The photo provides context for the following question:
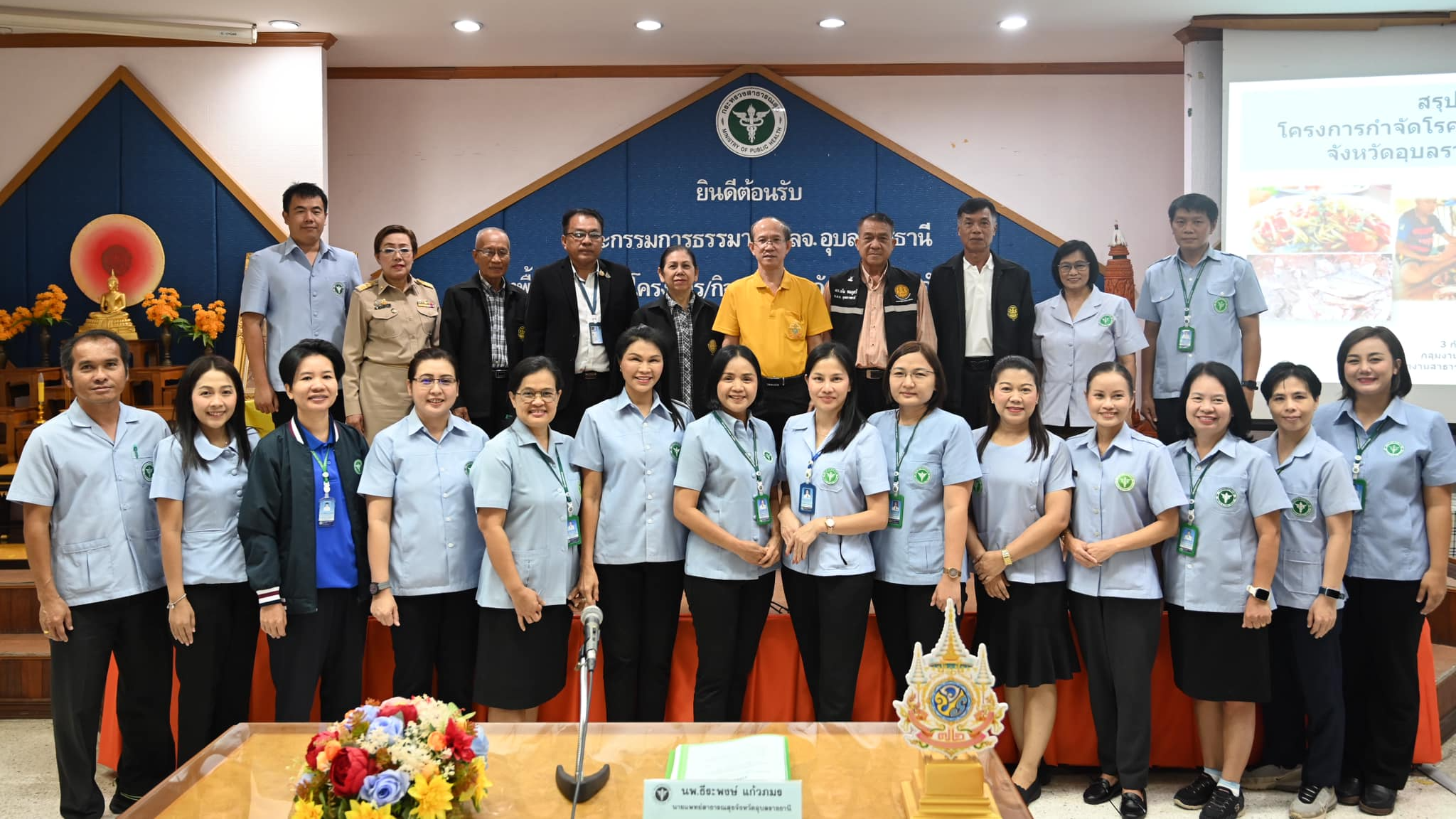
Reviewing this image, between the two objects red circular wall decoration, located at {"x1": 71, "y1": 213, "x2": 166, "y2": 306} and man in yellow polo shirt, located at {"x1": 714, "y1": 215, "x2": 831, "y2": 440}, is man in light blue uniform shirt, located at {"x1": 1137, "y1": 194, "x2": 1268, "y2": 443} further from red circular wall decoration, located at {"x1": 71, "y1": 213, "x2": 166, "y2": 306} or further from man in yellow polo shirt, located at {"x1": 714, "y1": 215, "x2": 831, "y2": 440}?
red circular wall decoration, located at {"x1": 71, "y1": 213, "x2": 166, "y2": 306}

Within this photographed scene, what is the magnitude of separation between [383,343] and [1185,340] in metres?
3.26

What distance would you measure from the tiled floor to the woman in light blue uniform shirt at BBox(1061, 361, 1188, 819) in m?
0.19

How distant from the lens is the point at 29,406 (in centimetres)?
537

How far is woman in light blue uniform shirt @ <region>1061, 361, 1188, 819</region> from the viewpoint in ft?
11.0

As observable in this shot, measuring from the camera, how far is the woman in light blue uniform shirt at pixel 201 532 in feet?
10.6

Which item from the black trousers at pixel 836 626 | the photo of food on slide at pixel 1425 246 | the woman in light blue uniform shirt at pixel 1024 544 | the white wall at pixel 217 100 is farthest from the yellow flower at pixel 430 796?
the photo of food on slide at pixel 1425 246

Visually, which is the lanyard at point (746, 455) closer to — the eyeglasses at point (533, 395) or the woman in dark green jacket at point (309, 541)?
the eyeglasses at point (533, 395)

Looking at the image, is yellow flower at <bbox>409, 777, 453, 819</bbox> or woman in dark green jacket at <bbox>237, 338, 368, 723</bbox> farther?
woman in dark green jacket at <bbox>237, 338, 368, 723</bbox>

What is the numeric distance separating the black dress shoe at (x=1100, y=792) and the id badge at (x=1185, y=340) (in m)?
1.84

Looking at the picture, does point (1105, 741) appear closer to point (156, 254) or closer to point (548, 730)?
point (548, 730)

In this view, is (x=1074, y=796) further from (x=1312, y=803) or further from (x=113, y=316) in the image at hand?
(x=113, y=316)

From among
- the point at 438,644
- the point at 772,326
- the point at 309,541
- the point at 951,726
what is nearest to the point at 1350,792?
the point at 951,726

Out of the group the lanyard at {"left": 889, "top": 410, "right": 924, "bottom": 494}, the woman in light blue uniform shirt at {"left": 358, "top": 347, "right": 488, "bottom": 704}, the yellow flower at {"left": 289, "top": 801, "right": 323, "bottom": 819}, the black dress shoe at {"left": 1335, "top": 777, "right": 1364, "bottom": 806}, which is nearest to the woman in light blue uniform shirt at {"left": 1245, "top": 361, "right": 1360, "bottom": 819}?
the black dress shoe at {"left": 1335, "top": 777, "right": 1364, "bottom": 806}

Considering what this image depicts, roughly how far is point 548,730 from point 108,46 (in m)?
5.12
